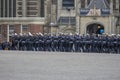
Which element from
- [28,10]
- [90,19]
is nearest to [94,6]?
[90,19]

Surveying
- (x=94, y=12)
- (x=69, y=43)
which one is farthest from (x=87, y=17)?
(x=69, y=43)

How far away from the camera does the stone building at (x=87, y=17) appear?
2426 inches

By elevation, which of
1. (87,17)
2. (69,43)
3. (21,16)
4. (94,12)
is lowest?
(69,43)

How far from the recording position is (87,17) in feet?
202

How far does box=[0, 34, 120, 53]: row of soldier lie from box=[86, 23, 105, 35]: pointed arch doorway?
21803 mm

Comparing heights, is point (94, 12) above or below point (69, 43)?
above

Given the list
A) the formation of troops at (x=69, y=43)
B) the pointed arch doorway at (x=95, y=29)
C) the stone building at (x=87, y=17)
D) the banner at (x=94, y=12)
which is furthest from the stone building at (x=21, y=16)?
the formation of troops at (x=69, y=43)

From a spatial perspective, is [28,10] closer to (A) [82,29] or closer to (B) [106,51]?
(A) [82,29]

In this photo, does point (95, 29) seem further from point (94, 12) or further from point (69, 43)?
point (69, 43)

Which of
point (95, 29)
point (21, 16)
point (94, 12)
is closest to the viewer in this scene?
point (94, 12)

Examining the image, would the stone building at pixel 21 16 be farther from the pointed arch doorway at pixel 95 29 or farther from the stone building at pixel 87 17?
the pointed arch doorway at pixel 95 29

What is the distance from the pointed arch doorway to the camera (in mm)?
64169

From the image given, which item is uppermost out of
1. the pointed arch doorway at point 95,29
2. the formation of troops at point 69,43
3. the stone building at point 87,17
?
the stone building at point 87,17

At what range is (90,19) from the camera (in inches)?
2437
